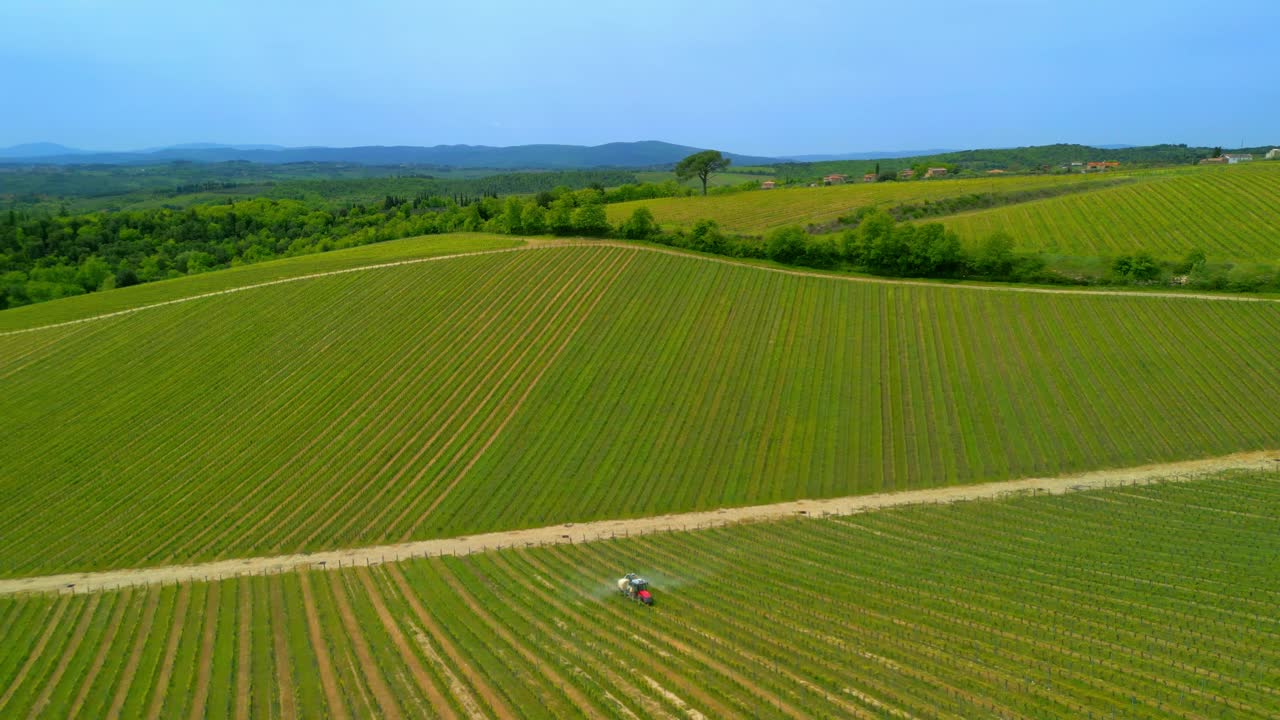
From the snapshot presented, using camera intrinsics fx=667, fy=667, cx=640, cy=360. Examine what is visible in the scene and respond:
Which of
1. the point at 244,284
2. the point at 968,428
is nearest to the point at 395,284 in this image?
the point at 244,284

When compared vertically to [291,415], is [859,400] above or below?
above

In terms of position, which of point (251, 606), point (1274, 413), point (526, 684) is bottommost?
point (251, 606)

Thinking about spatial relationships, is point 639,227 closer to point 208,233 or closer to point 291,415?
point 291,415

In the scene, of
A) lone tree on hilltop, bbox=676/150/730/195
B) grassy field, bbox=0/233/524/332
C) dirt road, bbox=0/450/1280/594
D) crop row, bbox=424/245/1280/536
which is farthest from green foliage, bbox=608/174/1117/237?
dirt road, bbox=0/450/1280/594

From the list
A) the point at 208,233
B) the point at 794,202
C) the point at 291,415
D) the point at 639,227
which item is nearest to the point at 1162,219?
the point at 794,202

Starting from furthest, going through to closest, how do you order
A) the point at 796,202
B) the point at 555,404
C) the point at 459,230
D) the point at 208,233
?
the point at 208,233 < the point at 796,202 < the point at 459,230 < the point at 555,404

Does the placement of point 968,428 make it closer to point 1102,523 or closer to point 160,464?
point 1102,523
